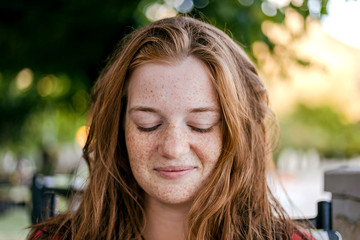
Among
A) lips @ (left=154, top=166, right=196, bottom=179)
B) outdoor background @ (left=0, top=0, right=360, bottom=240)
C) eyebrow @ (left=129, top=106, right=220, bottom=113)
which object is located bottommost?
lips @ (left=154, top=166, right=196, bottom=179)

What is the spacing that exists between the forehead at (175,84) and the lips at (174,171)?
21cm

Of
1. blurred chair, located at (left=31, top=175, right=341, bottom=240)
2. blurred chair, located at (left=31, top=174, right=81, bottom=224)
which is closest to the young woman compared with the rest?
blurred chair, located at (left=31, top=175, right=341, bottom=240)

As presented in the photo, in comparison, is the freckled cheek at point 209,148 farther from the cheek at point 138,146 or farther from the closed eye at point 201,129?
the cheek at point 138,146

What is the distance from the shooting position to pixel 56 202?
2.03 meters

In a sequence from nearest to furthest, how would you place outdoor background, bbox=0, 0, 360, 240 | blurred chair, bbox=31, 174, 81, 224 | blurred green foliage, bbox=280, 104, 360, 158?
blurred chair, bbox=31, 174, 81, 224 → outdoor background, bbox=0, 0, 360, 240 → blurred green foliage, bbox=280, 104, 360, 158

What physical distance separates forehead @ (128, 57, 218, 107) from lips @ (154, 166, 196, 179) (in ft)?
0.68

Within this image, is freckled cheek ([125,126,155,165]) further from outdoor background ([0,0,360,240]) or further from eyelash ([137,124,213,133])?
outdoor background ([0,0,360,240])

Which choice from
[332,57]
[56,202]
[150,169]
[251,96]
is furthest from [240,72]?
[332,57]

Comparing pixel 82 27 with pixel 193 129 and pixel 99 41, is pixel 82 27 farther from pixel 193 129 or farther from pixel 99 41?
pixel 193 129

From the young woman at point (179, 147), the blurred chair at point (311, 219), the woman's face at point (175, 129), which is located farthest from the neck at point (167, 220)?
the blurred chair at point (311, 219)

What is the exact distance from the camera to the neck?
1485 millimetres

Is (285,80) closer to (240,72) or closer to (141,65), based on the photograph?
(240,72)

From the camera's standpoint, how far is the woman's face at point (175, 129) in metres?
1.37

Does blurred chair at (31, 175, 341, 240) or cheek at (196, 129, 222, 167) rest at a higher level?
cheek at (196, 129, 222, 167)
